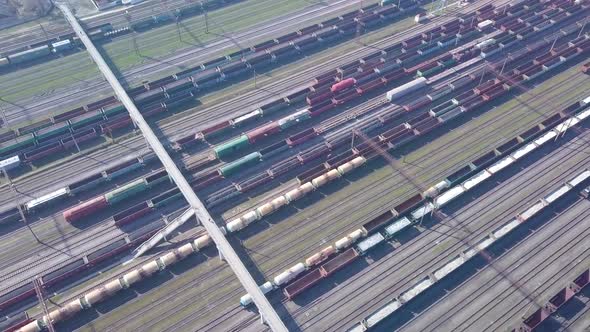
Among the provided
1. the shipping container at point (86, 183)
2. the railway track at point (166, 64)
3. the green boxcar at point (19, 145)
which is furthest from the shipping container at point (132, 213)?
the railway track at point (166, 64)

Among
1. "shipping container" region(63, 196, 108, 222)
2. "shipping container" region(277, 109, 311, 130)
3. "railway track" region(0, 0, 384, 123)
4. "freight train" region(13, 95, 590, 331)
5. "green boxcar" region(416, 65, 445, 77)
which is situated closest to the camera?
"freight train" region(13, 95, 590, 331)

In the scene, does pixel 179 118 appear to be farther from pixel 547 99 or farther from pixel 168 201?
pixel 547 99

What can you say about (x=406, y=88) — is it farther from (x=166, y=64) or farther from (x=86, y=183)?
(x=86, y=183)

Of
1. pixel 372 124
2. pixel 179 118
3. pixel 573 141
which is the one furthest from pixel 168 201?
pixel 573 141

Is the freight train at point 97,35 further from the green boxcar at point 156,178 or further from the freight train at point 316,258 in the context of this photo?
the freight train at point 316,258

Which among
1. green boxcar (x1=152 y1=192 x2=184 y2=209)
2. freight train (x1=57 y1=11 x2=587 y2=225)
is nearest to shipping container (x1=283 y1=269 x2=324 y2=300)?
freight train (x1=57 y1=11 x2=587 y2=225)

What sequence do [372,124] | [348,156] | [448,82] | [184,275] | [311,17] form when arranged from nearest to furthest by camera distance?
[184,275]
[348,156]
[372,124]
[448,82]
[311,17]

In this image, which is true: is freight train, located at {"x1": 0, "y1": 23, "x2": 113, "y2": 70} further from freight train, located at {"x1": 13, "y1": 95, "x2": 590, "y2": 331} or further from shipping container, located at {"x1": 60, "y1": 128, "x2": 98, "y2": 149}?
freight train, located at {"x1": 13, "y1": 95, "x2": 590, "y2": 331}
